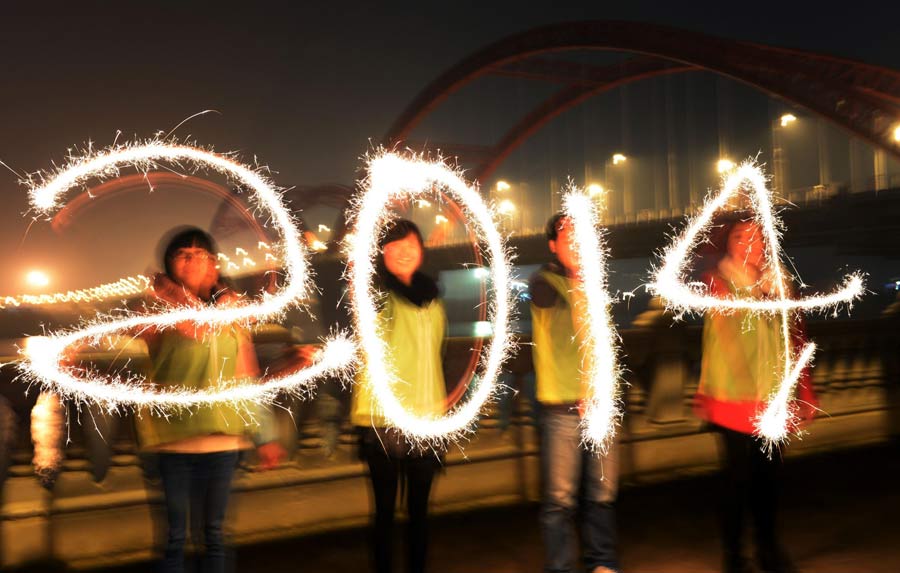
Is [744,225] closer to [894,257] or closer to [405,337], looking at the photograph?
[405,337]

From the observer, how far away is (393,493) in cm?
394

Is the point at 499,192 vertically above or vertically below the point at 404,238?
above

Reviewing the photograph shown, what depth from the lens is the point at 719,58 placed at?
46969mm

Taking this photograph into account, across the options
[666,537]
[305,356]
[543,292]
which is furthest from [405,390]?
[666,537]

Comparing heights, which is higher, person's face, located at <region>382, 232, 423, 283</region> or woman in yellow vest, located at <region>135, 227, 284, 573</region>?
person's face, located at <region>382, 232, 423, 283</region>

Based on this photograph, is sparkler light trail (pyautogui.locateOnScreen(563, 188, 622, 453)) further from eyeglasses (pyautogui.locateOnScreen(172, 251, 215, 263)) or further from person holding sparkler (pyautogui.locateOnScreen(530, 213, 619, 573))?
eyeglasses (pyautogui.locateOnScreen(172, 251, 215, 263))

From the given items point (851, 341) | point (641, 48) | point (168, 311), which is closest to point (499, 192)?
point (641, 48)

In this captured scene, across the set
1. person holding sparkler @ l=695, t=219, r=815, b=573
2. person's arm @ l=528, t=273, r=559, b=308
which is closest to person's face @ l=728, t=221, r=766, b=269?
person holding sparkler @ l=695, t=219, r=815, b=573

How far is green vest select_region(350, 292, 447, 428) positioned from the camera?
3889 millimetres

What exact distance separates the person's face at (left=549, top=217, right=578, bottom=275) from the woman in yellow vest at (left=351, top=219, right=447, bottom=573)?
65 centimetres

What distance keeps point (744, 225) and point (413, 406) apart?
6.30 ft

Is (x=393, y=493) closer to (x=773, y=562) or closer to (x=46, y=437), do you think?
(x=773, y=562)

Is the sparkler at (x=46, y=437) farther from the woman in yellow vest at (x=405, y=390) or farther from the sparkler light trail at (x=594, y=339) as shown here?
the sparkler light trail at (x=594, y=339)

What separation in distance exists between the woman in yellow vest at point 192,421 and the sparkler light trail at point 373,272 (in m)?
0.60
